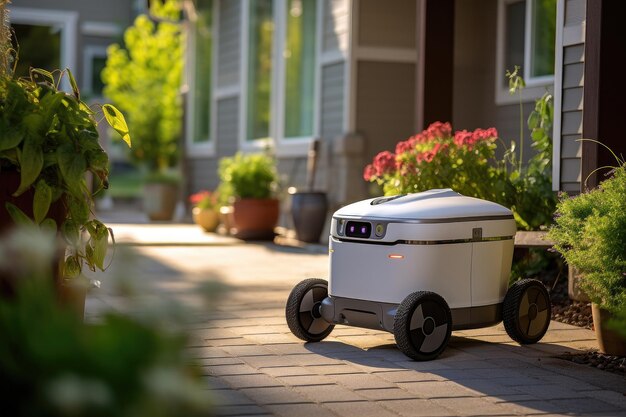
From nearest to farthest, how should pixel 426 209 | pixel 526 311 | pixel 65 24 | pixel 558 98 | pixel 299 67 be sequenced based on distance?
pixel 426 209, pixel 526 311, pixel 558 98, pixel 299 67, pixel 65 24

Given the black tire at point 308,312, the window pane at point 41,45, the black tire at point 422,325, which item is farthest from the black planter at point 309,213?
the window pane at point 41,45

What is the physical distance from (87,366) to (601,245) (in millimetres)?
3334

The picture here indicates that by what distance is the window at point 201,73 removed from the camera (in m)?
16.4

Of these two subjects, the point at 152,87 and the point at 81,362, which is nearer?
the point at 81,362

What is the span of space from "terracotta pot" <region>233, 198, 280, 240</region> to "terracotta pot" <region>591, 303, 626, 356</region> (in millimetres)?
7257

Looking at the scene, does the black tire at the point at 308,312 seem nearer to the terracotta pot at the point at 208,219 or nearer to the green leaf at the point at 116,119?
the green leaf at the point at 116,119

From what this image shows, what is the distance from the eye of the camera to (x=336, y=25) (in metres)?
11.4

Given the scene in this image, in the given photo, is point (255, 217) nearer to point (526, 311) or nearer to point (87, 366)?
point (526, 311)

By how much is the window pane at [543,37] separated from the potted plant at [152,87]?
11724 mm

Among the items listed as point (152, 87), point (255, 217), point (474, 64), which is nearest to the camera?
point (474, 64)

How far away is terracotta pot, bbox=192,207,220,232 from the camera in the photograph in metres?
13.0

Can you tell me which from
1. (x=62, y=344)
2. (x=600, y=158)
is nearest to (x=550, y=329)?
(x=600, y=158)

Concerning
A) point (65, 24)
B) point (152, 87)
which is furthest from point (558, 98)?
point (152, 87)

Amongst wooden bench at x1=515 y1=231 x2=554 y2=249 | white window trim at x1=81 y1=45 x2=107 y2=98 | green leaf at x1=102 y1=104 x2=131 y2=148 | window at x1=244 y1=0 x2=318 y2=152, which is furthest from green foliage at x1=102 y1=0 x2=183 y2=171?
green leaf at x1=102 y1=104 x2=131 y2=148
